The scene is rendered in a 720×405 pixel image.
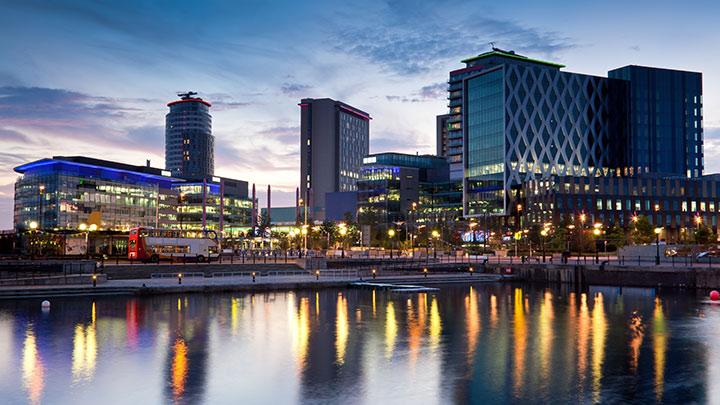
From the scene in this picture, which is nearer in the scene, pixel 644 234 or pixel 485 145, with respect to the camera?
pixel 644 234

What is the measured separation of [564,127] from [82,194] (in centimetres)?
13452

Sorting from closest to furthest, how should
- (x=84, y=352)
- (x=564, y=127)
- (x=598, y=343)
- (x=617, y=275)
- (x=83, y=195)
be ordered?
(x=84, y=352) < (x=598, y=343) < (x=617, y=275) < (x=83, y=195) < (x=564, y=127)

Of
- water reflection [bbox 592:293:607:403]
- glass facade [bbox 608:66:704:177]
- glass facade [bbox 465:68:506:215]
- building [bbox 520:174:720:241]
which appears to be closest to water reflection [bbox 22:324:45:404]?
water reflection [bbox 592:293:607:403]

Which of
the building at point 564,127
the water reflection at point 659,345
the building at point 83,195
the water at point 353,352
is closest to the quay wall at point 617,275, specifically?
the water at point 353,352

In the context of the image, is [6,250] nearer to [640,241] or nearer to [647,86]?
[640,241]

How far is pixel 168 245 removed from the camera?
75688 mm

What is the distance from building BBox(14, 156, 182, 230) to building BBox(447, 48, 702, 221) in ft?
319

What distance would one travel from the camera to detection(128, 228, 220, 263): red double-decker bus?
74.2m

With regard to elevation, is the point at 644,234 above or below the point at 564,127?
below

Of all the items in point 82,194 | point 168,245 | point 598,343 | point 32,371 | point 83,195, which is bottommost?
point 598,343

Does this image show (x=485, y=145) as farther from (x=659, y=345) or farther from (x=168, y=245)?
(x=659, y=345)

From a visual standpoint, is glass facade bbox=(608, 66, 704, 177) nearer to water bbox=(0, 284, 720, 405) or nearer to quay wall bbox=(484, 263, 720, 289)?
quay wall bbox=(484, 263, 720, 289)

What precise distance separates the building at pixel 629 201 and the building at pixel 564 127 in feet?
70.7

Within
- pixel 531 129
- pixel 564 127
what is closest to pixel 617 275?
pixel 531 129
